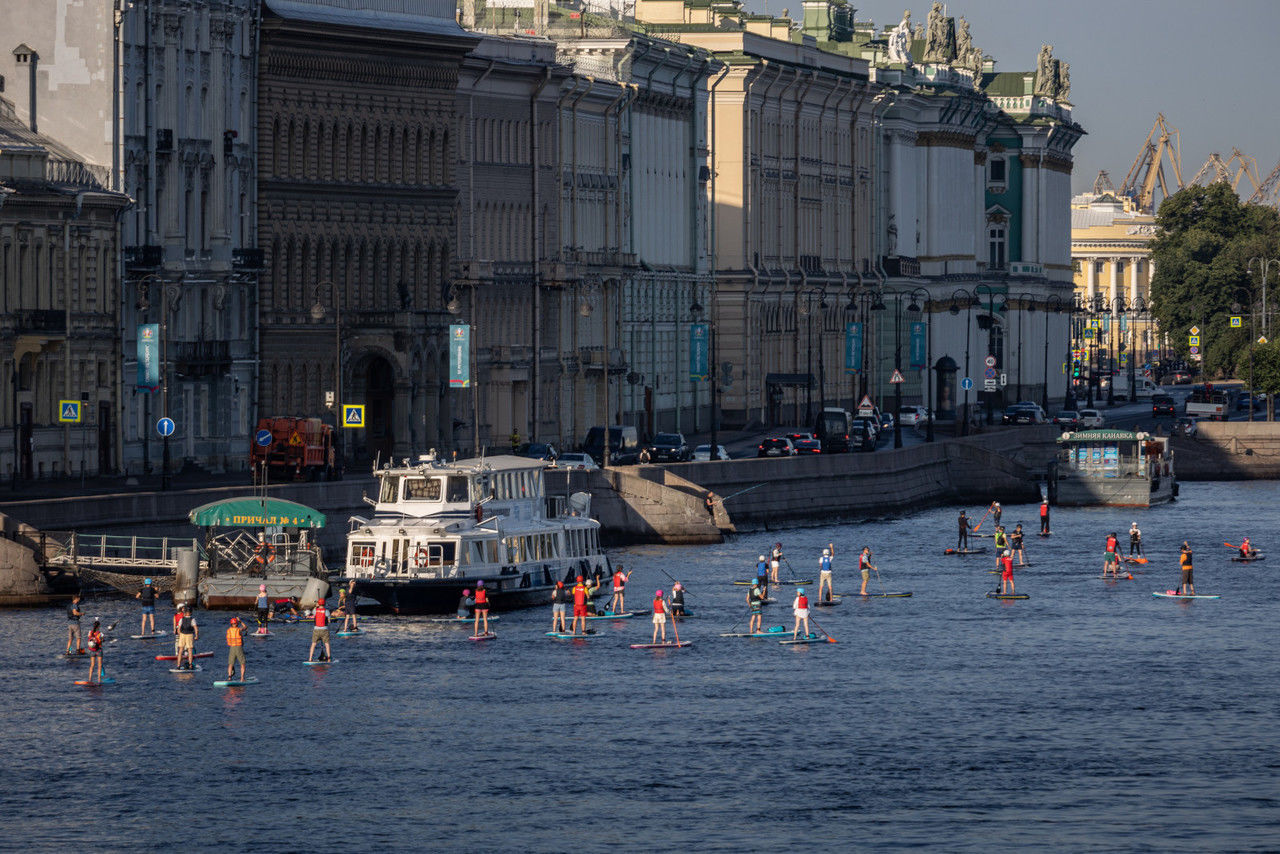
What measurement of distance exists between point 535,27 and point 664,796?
93899 millimetres

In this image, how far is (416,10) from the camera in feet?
479

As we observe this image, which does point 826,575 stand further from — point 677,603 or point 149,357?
point 149,357

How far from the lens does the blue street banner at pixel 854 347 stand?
7564 inches

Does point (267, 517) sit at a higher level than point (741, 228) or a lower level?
lower

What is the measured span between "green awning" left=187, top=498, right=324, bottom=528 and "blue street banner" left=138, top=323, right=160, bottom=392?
694 inches

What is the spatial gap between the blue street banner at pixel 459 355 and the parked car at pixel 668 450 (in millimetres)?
11447

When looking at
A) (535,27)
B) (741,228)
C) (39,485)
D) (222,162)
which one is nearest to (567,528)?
(39,485)

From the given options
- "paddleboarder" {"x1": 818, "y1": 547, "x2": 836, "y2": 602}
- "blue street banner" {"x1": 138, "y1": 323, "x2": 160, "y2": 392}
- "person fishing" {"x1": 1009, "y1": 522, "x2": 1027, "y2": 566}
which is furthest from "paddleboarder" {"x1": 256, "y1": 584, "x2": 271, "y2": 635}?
"person fishing" {"x1": 1009, "y1": 522, "x2": 1027, "y2": 566}

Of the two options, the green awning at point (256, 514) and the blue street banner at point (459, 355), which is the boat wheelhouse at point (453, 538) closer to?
the green awning at point (256, 514)

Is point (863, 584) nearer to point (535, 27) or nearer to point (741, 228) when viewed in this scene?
point (535, 27)

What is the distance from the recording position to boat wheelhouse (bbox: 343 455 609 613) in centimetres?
10306

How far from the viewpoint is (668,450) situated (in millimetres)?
148500

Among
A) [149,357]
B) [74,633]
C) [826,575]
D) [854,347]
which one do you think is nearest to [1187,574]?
[826,575]

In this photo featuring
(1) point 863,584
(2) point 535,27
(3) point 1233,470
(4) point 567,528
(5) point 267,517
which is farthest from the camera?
(3) point 1233,470
